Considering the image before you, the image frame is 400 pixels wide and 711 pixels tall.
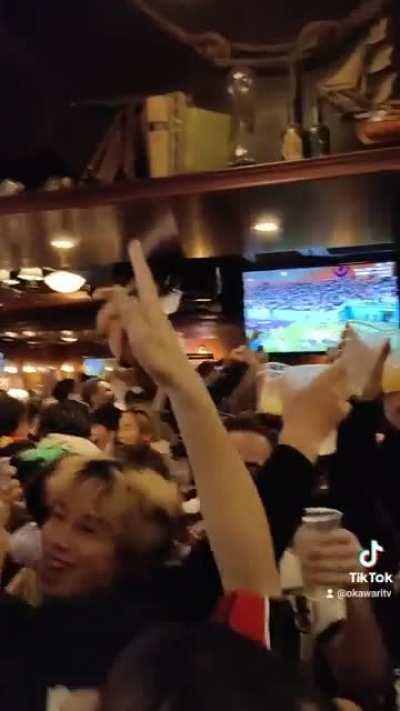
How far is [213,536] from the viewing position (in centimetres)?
138

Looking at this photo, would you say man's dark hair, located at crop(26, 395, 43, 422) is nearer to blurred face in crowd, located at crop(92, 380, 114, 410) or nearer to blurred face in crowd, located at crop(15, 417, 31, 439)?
blurred face in crowd, located at crop(15, 417, 31, 439)

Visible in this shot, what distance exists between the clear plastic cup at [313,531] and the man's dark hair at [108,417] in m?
0.58

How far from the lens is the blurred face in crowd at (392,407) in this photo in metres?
1.52

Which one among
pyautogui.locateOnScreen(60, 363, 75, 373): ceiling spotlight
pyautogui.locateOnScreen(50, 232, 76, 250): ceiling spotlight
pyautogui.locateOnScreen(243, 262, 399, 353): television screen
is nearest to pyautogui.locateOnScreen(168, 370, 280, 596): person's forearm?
pyautogui.locateOnScreen(243, 262, 399, 353): television screen

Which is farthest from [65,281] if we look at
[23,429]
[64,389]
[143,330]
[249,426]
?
[249,426]

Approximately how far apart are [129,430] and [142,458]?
244 millimetres

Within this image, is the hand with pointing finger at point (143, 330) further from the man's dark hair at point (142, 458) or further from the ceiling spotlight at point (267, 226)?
the ceiling spotlight at point (267, 226)

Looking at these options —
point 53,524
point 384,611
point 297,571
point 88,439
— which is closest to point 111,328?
point 88,439

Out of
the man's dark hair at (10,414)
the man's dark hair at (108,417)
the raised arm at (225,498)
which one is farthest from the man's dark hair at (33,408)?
the raised arm at (225,498)

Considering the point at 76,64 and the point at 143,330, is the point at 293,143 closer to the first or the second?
the point at 143,330

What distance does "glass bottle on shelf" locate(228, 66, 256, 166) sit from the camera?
163cm

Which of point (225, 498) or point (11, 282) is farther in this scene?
point (11, 282)

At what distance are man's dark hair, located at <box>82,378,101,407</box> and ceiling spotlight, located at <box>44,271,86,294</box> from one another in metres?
0.23

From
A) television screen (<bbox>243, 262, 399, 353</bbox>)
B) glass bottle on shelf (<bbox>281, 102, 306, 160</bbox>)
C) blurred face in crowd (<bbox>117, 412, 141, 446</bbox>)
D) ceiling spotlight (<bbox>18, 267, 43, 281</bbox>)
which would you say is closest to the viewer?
glass bottle on shelf (<bbox>281, 102, 306, 160</bbox>)
